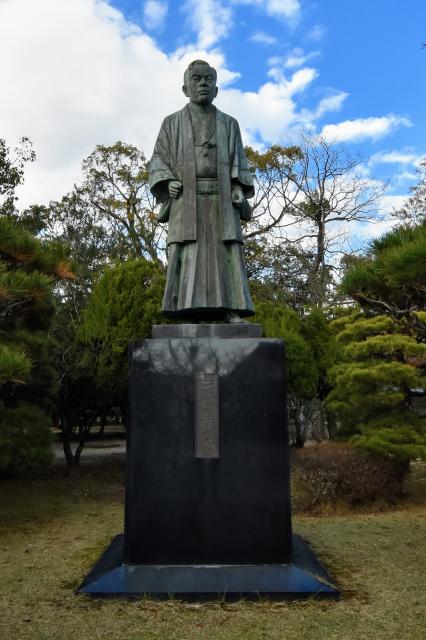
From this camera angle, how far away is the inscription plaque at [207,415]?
165 inches

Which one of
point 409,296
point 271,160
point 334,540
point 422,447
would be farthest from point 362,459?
point 271,160

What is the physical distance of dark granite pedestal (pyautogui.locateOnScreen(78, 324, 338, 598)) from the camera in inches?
157

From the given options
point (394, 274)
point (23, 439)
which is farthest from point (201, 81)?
point (23, 439)

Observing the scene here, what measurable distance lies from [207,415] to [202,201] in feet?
6.42

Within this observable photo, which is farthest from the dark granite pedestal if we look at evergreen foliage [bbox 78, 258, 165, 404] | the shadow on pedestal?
evergreen foliage [bbox 78, 258, 165, 404]

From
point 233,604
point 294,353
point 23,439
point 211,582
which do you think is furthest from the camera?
point 294,353

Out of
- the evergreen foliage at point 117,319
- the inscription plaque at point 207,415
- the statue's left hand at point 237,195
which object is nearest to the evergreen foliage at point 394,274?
the statue's left hand at point 237,195

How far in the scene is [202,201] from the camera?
495cm

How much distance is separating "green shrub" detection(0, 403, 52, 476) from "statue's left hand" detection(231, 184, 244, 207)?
14.7 ft

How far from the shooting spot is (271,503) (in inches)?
162

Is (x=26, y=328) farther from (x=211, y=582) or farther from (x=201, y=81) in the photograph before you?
(x=211, y=582)

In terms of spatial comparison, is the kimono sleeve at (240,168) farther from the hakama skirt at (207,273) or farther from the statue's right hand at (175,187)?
the statue's right hand at (175,187)

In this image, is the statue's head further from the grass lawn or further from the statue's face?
the grass lawn

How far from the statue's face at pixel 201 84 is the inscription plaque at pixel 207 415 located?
2.56 metres
